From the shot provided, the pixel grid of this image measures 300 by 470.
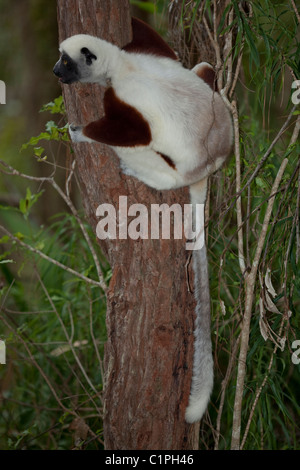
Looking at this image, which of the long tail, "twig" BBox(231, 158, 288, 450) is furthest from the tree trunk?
"twig" BBox(231, 158, 288, 450)

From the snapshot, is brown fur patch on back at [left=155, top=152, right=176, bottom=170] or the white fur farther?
brown fur patch on back at [left=155, top=152, right=176, bottom=170]

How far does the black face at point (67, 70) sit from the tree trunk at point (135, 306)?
6 cm

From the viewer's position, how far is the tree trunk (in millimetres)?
2207

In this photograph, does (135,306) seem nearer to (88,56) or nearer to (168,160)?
(168,160)

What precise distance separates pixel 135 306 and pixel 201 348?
0.36m

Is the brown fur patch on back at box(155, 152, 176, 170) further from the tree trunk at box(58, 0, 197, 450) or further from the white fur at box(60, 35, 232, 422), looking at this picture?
the tree trunk at box(58, 0, 197, 450)

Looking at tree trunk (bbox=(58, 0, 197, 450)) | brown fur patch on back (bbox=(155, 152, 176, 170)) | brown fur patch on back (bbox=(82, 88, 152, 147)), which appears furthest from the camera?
brown fur patch on back (bbox=(155, 152, 176, 170))

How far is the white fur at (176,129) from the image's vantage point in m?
2.20

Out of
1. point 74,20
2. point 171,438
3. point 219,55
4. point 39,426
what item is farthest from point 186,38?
point 39,426

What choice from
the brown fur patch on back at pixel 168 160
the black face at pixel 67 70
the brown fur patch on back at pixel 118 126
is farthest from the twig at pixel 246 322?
the black face at pixel 67 70

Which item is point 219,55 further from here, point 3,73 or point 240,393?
point 3,73

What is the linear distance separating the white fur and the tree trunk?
5 centimetres

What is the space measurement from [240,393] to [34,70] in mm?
4082
